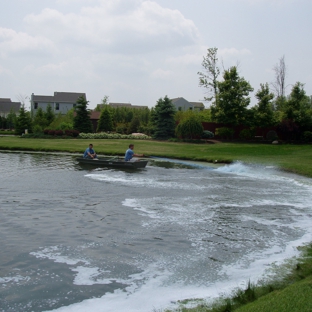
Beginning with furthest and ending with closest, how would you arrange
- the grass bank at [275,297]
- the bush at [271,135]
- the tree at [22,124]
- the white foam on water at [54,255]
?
the tree at [22,124] → the bush at [271,135] → the white foam on water at [54,255] → the grass bank at [275,297]

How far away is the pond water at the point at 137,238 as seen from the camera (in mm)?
7121

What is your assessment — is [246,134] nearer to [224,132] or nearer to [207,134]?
[224,132]

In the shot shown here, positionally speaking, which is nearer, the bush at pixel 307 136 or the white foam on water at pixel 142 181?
the white foam on water at pixel 142 181

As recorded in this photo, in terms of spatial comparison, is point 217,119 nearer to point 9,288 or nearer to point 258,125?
point 258,125

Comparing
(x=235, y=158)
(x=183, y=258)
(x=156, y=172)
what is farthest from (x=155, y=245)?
(x=235, y=158)

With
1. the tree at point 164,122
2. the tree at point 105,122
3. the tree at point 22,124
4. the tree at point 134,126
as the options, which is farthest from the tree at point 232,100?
the tree at point 22,124

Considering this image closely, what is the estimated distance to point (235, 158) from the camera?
2928 cm

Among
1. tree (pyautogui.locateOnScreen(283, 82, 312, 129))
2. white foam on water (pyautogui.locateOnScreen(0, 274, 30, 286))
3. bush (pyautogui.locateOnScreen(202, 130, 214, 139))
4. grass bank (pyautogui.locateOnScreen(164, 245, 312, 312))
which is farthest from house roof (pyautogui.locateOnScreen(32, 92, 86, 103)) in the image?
grass bank (pyautogui.locateOnScreen(164, 245, 312, 312))

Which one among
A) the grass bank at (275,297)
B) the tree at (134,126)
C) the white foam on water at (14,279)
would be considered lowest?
the white foam on water at (14,279)

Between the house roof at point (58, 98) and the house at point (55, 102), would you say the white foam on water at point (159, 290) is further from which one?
the house roof at point (58, 98)

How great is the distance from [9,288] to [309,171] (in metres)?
18.7

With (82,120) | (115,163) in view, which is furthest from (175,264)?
(82,120)

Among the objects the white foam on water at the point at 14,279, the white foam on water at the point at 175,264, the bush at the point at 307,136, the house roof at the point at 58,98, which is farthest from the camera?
the house roof at the point at 58,98

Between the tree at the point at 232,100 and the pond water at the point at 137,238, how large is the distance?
26573 mm
